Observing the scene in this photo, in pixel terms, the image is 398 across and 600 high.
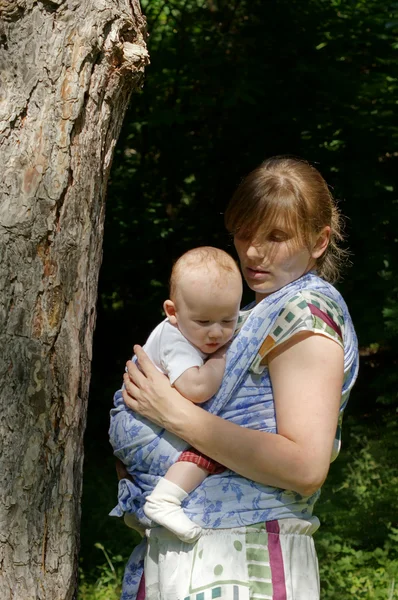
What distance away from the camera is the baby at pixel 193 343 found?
1871 millimetres

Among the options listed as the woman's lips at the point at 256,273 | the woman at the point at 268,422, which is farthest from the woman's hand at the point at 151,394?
the woman's lips at the point at 256,273

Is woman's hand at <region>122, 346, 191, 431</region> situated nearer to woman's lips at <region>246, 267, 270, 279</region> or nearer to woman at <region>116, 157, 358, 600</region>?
woman at <region>116, 157, 358, 600</region>

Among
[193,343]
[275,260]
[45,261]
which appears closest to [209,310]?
[193,343]

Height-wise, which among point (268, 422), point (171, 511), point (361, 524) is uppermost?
point (268, 422)

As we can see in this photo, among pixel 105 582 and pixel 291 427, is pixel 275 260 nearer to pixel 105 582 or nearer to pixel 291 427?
pixel 291 427

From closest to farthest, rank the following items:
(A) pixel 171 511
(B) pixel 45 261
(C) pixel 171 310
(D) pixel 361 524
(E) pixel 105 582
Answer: (B) pixel 45 261 → (A) pixel 171 511 → (C) pixel 171 310 → (E) pixel 105 582 → (D) pixel 361 524

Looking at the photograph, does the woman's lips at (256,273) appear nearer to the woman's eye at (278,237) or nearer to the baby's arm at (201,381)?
the woman's eye at (278,237)

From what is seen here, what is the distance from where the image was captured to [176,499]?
1.87 metres

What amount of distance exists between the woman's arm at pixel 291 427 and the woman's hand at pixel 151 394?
0.08 ft

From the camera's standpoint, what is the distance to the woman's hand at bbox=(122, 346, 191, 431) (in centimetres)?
193

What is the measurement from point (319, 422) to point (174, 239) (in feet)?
16.1

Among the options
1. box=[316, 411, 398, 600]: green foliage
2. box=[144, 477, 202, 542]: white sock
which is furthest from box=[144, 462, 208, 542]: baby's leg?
box=[316, 411, 398, 600]: green foliage

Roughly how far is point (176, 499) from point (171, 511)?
0.03 metres

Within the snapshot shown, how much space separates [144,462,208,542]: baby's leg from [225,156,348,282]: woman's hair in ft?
1.99
